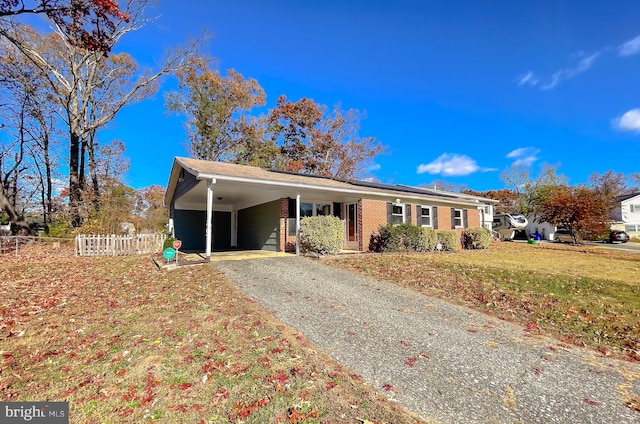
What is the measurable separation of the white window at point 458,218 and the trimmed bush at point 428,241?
4.27m

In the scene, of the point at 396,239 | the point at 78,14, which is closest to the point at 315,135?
the point at 396,239

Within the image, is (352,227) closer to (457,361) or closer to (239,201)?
(239,201)

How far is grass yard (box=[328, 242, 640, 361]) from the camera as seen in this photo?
4512 mm

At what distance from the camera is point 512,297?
6.25m

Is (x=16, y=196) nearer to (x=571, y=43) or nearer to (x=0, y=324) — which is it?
(x=0, y=324)

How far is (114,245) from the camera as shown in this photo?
1348 cm

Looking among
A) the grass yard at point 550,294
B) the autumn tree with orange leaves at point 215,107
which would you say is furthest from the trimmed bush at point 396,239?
the autumn tree with orange leaves at point 215,107

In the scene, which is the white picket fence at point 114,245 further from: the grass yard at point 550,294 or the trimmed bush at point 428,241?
the trimmed bush at point 428,241

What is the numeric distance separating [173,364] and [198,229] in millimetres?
15243

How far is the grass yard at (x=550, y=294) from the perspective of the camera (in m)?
4.51

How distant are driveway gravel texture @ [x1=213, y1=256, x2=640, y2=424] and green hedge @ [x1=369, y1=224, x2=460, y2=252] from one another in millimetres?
6909

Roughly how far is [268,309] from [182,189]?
11239 millimetres

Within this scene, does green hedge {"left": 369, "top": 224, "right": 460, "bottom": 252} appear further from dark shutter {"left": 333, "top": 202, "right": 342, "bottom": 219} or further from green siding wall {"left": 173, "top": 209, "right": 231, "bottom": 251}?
green siding wall {"left": 173, "top": 209, "right": 231, "bottom": 251}

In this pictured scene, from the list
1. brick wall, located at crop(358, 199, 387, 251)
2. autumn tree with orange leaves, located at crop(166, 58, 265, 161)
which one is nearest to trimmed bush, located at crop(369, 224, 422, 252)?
brick wall, located at crop(358, 199, 387, 251)
